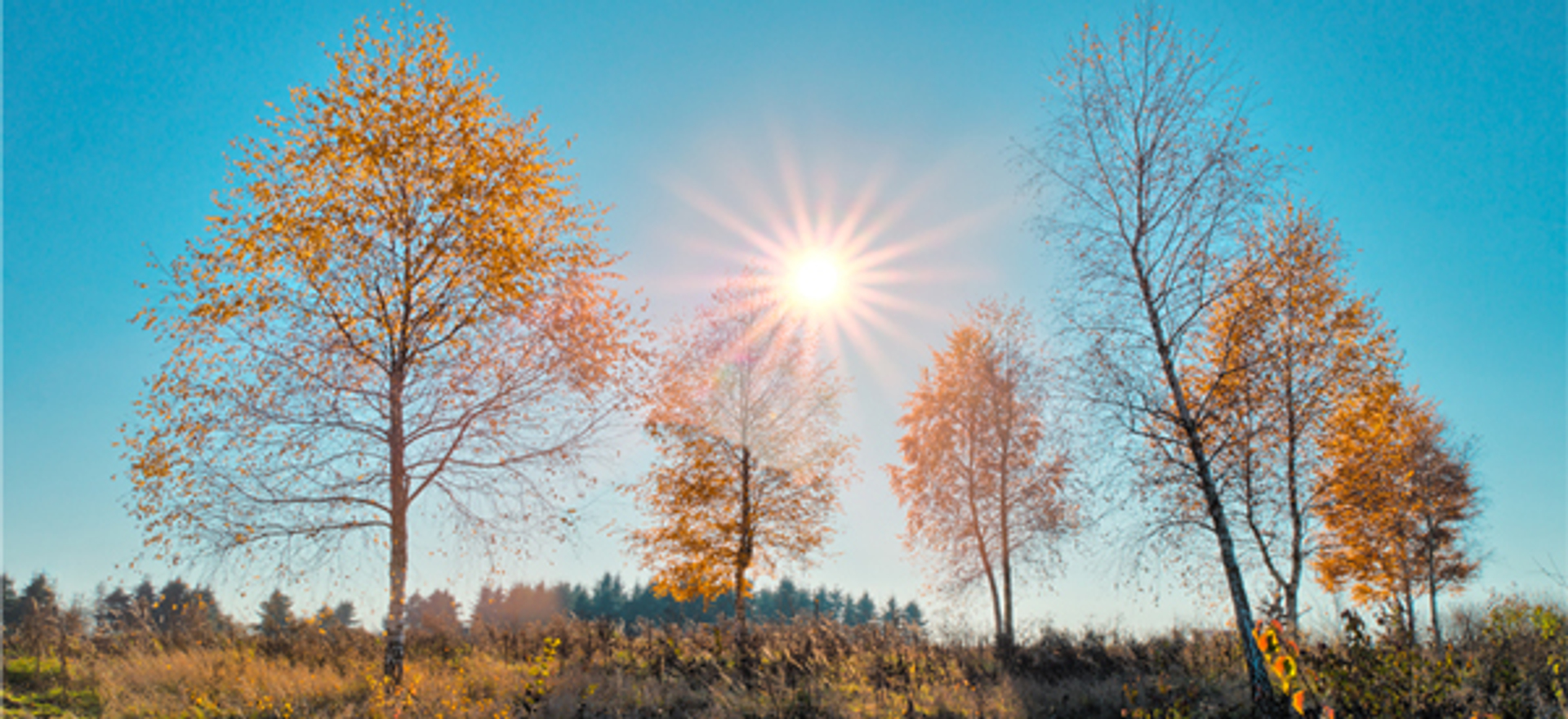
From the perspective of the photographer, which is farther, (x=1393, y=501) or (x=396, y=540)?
(x=1393, y=501)

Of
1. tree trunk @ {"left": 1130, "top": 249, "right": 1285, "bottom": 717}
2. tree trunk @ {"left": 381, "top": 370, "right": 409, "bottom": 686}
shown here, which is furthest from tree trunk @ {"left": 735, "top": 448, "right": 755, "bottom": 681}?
tree trunk @ {"left": 1130, "top": 249, "right": 1285, "bottom": 717}

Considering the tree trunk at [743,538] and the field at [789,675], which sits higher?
the tree trunk at [743,538]

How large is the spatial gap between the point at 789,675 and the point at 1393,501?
12.5m

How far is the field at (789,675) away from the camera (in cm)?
769

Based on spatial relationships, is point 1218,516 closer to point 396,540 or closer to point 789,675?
point 789,675

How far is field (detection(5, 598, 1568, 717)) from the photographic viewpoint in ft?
25.2

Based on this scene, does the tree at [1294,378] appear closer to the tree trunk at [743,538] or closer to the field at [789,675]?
the field at [789,675]

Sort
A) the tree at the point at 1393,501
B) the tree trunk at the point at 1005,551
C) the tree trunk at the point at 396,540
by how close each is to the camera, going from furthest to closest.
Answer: the tree trunk at the point at 1005,551, the tree at the point at 1393,501, the tree trunk at the point at 396,540

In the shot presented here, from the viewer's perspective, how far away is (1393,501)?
46.3 feet

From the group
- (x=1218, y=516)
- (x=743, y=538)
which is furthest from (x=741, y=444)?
(x=1218, y=516)

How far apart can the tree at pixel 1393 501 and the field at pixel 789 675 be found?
126 centimetres

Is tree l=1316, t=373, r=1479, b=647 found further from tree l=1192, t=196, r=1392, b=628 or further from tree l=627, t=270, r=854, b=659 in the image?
tree l=627, t=270, r=854, b=659

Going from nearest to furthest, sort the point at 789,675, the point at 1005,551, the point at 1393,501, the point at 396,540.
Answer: the point at 396,540 < the point at 789,675 < the point at 1393,501 < the point at 1005,551

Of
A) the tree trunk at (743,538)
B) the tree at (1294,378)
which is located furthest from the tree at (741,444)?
the tree at (1294,378)
